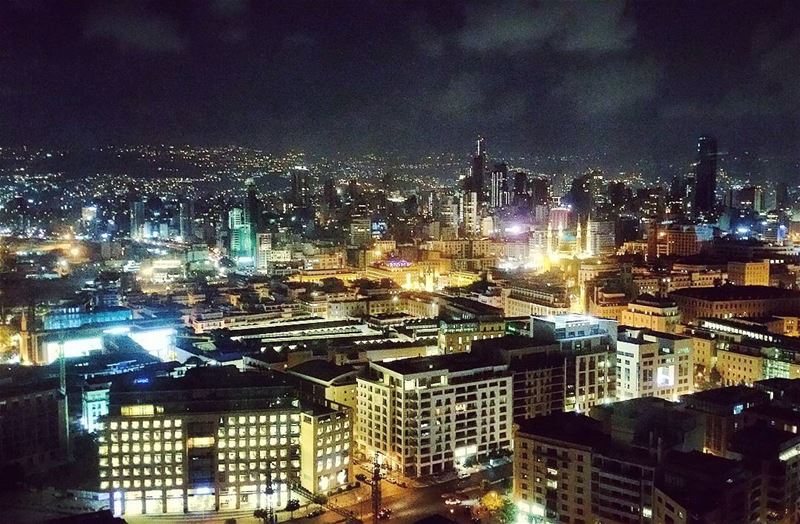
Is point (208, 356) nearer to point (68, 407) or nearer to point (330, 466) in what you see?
point (68, 407)

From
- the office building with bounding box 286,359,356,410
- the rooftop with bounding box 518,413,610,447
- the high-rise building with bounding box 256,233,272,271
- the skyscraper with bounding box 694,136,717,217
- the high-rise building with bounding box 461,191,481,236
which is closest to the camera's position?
the rooftop with bounding box 518,413,610,447

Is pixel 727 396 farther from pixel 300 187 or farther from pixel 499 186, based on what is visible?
pixel 300 187

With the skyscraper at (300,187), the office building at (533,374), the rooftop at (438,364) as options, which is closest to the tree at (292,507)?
the rooftop at (438,364)

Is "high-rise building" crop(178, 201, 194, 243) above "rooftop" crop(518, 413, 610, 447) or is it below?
above

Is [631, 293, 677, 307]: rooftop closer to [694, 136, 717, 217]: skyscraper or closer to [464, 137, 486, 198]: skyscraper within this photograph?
[694, 136, 717, 217]: skyscraper

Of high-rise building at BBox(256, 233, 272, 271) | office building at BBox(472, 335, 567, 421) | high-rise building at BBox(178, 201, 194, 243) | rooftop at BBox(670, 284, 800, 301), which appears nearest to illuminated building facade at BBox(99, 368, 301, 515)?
office building at BBox(472, 335, 567, 421)

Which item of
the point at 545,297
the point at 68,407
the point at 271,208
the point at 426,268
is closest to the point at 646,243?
the point at 426,268
